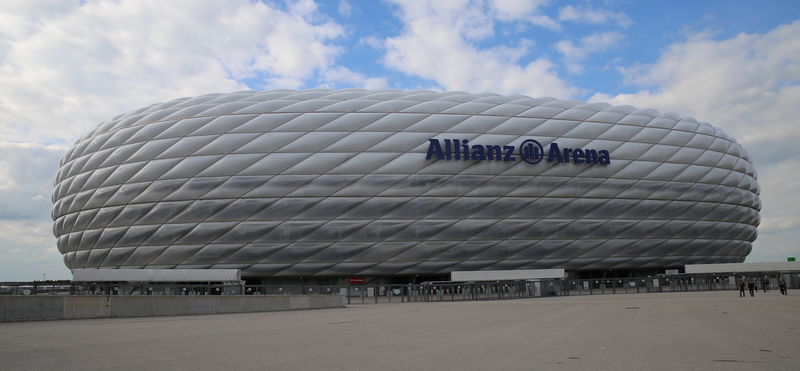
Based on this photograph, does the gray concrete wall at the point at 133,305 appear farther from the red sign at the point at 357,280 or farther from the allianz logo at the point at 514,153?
the allianz logo at the point at 514,153

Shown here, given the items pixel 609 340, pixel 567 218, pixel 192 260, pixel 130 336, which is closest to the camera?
pixel 609 340

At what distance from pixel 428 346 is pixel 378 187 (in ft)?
96.2

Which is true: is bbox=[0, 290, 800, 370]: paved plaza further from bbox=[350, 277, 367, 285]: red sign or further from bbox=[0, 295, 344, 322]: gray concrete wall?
bbox=[350, 277, 367, 285]: red sign

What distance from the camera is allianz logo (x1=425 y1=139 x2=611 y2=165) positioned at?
3988cm

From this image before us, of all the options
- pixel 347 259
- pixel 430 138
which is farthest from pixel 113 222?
pixel 430 138

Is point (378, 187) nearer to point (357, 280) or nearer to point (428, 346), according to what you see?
point (357, 280)

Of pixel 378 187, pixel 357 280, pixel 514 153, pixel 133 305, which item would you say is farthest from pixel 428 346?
pixel 514 153

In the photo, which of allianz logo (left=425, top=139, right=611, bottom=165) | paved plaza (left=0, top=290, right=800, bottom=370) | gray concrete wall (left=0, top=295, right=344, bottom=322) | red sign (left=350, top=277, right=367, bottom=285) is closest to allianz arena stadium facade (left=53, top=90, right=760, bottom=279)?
allianz logo (left=425, top=139, right=611, bottom=165)

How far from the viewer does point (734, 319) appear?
13.6 metres

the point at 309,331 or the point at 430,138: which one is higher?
the point at 430,138

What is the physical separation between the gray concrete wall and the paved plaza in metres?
2.50

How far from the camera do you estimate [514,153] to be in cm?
4109

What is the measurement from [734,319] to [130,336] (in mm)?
12156

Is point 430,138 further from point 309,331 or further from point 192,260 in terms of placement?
point 309,331
